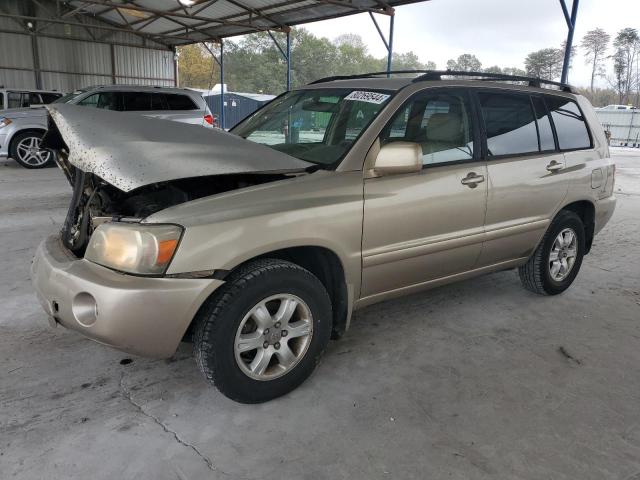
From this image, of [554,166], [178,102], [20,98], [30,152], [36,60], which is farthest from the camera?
[36,60]

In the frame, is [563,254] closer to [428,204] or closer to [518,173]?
[518,173]

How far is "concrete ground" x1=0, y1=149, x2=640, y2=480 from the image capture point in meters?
2.15

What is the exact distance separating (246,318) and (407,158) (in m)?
1.21

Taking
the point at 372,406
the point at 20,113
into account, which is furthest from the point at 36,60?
the point at 372,406

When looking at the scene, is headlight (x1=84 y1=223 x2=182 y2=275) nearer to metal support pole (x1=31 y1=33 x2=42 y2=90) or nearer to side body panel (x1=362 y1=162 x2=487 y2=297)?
side body panel (x1=362 y1=162 x2=487 y2=297)

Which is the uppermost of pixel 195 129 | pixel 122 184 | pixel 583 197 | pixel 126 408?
pixel 195 129

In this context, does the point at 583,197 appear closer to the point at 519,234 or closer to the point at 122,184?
the point at 519,234

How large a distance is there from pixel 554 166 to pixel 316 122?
1.84 meters

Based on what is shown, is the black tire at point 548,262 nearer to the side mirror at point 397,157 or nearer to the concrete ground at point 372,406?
the concrete ground at point 372,406

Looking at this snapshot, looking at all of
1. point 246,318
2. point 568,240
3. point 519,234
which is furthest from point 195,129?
point 568,240

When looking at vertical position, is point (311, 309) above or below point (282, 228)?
below

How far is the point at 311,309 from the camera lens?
2.62 meters

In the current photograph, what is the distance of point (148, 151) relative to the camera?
8.04ft

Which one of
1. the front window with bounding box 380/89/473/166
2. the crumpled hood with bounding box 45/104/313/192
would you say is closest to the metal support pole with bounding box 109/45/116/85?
the crumpled hood with bounding box 45/104/313/192
